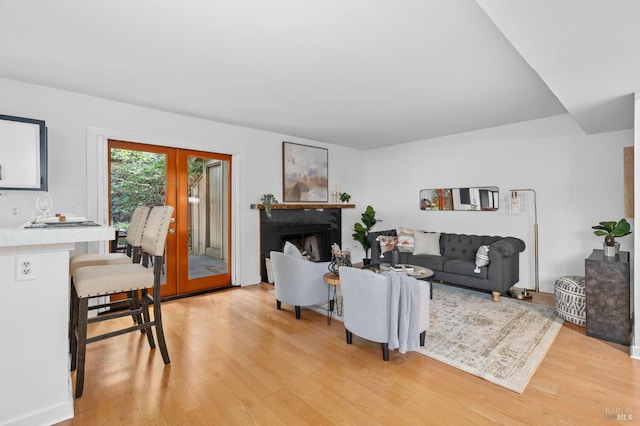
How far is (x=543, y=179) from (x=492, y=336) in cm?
279

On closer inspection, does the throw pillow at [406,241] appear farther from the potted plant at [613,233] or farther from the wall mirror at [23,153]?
the wall mirror at [23,153]

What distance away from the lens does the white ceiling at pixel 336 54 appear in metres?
1.88

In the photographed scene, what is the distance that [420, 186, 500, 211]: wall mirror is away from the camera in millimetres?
5035

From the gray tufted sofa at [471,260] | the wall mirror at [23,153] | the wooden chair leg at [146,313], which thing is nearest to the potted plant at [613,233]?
the gray tufted sofa at [471,260]

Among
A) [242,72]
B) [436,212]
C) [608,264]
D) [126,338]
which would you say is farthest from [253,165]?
[608,264]

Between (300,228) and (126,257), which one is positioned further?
(300,228)

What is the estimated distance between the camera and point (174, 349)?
2766 millimetres

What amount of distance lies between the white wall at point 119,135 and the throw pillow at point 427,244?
2.47 metres

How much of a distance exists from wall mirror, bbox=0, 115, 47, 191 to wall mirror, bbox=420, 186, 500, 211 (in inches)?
217

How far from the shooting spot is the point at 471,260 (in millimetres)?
4734

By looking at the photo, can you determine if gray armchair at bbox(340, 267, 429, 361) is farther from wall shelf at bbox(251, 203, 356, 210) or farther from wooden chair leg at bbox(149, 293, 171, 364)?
wall shelf at bbox(251, 203, 356, 210)

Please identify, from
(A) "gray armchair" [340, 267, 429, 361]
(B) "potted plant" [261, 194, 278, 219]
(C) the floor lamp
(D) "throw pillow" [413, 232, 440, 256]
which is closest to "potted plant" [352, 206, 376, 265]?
(D) "throw pillow" [413, 232, 440, 256]

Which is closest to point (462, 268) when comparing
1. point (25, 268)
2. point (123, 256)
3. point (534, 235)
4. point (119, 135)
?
point (534, 235)

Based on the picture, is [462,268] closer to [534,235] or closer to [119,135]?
[534,235]
